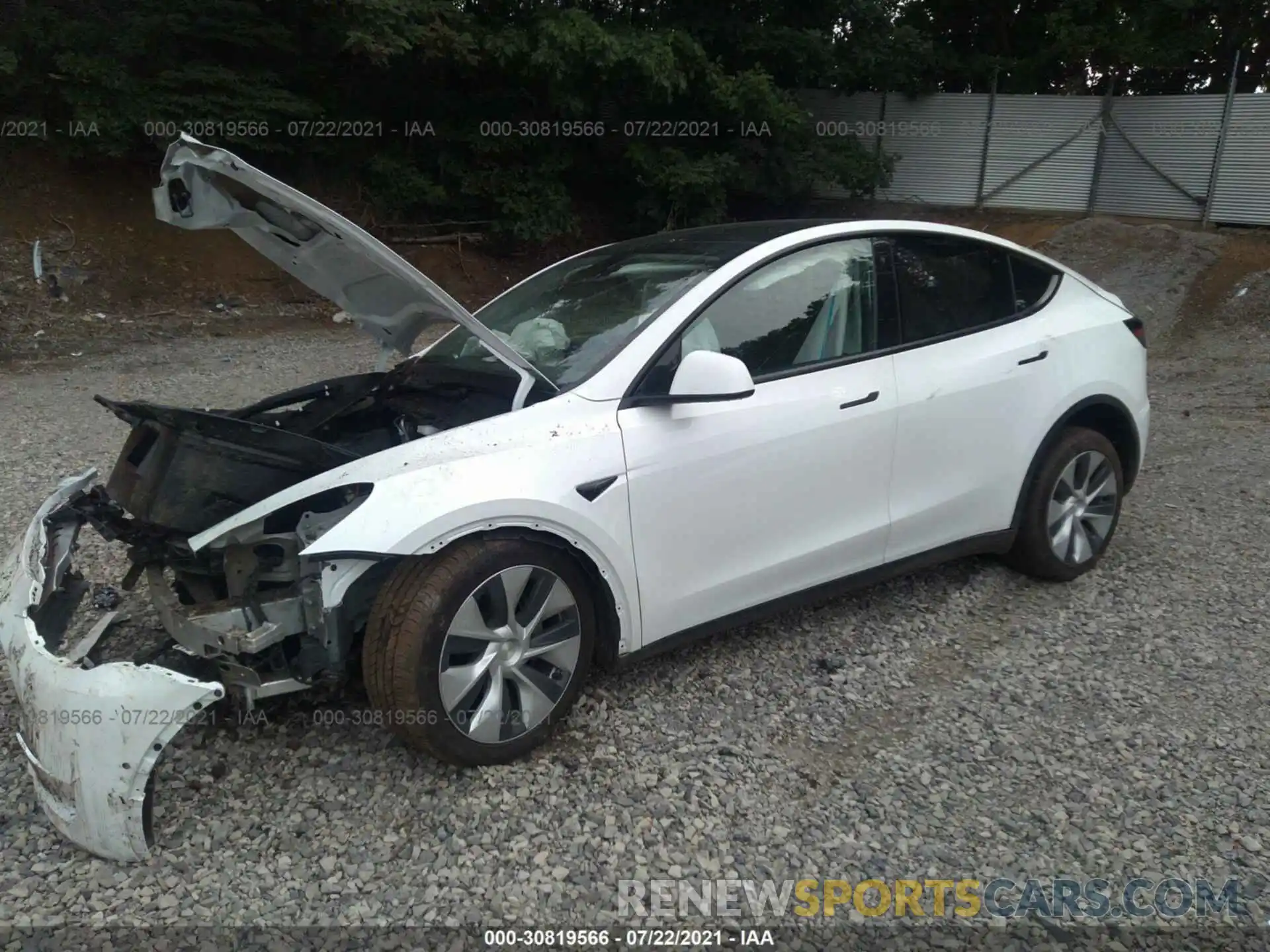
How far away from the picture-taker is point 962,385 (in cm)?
369

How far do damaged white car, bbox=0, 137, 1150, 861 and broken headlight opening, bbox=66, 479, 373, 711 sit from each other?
0.03ft

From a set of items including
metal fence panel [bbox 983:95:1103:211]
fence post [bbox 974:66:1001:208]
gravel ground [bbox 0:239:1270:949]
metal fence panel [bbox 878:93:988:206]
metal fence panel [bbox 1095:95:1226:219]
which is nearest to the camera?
gravel ground [bbox 0:239:1270:949]

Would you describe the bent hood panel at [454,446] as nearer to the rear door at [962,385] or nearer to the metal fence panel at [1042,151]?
Answer: the rear door at [962,385]

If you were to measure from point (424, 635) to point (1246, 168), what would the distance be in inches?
579

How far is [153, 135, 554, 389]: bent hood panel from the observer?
2.71 m

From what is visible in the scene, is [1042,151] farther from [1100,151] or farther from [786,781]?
[786,781]

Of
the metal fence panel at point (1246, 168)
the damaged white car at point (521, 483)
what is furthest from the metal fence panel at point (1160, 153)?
the damaged white car at point (521, 483)

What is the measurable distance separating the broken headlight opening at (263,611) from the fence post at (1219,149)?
14.6 metres

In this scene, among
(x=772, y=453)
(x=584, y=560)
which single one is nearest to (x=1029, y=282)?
(x=772, y=453)

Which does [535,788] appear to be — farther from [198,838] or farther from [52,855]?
[52,855]

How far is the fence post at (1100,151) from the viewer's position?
1486 centimetres

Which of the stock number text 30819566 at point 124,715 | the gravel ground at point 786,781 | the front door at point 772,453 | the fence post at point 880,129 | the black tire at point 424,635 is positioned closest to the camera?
the stock number text 30819566 at point 124,715

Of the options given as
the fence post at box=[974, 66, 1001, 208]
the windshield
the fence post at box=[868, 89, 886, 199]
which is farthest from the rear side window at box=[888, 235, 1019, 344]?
the fence post at box=[974, 66, 1001, 208]

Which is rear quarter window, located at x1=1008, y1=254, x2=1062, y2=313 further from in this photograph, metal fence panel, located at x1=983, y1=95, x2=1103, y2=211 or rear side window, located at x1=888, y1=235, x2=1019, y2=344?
metal fence panel, located at x1=983, y1=95, x2=1103, y2=211
